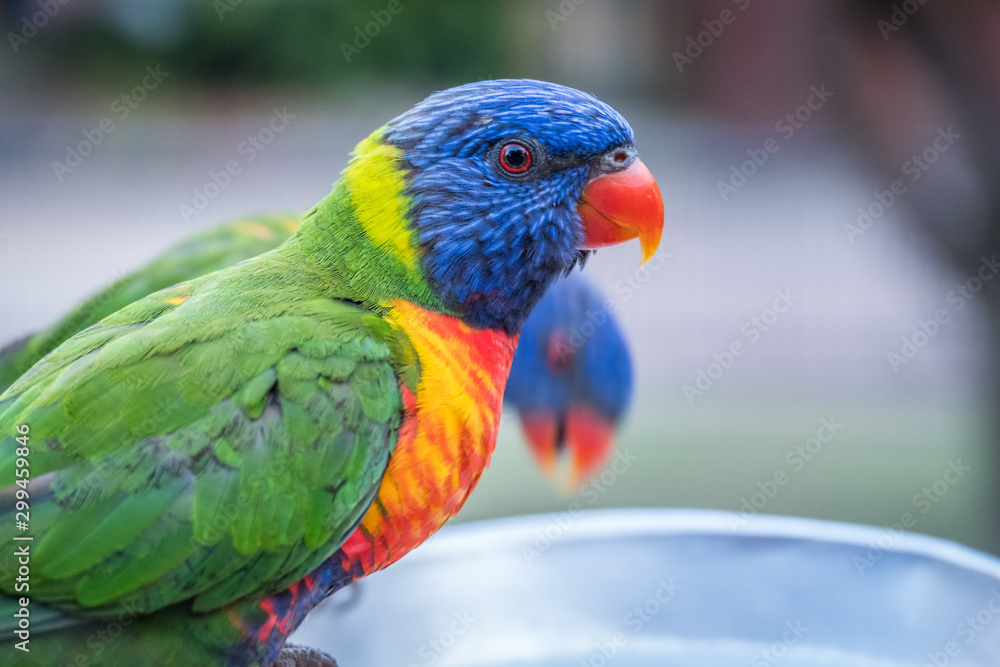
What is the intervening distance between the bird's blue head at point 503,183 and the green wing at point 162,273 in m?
0.76

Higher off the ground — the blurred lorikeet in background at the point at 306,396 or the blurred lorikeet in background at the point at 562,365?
the blurred lorikeet in background at the point at 306,396

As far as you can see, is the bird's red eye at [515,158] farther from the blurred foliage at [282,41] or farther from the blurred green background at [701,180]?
the blurred foliage at [282,41]

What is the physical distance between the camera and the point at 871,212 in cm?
639

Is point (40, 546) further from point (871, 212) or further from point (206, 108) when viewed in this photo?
point (206, 108)

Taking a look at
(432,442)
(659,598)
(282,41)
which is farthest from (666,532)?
(282,41)

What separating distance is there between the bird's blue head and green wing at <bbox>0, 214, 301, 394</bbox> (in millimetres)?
760

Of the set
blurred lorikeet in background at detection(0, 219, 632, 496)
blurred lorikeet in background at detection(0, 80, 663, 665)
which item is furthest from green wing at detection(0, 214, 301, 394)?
blurred lorikeet in background at detection(0, 80, 663, 665)

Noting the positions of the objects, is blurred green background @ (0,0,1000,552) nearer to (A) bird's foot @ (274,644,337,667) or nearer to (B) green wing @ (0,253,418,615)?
(B) green wing @ (0,253,418,615)

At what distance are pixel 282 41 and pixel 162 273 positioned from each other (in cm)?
759

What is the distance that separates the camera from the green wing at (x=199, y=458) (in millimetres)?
1145

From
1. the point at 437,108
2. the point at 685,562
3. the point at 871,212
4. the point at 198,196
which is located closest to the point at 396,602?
the point at 685,562

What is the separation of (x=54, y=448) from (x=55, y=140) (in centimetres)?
875

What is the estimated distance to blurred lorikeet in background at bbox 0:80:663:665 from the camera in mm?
1151

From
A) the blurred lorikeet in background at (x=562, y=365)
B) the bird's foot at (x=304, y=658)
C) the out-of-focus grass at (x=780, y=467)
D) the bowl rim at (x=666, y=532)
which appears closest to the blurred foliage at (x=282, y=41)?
the out-of-focus grass at (x=780, y=467)
